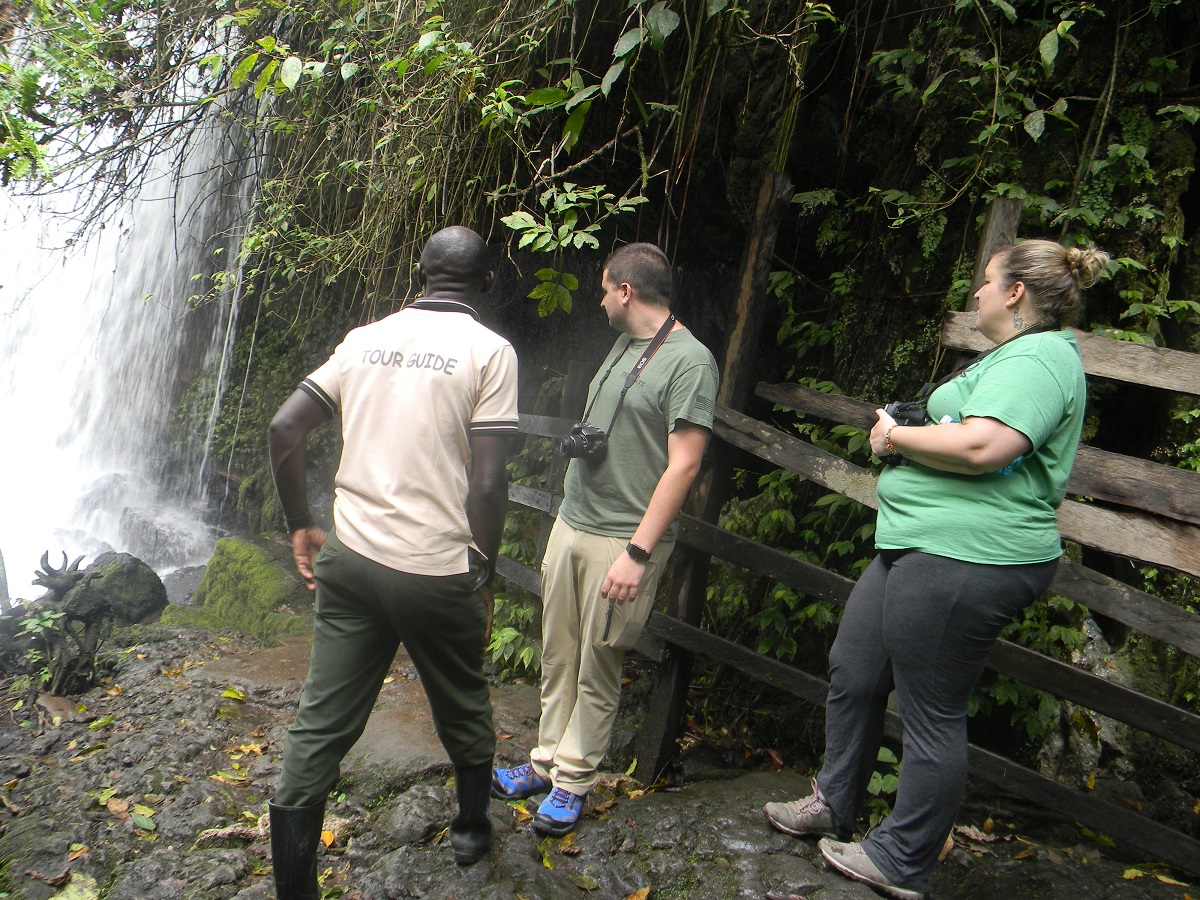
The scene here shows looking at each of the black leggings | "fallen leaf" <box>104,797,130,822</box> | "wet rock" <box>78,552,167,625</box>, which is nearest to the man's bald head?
the black leggings

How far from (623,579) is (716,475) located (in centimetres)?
92

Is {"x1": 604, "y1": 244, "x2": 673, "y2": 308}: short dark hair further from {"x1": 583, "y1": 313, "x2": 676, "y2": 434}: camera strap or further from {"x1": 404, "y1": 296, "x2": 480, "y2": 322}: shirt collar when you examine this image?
{"x1": 404, "y1": 296, "x2": 480, "y2": 322}: shirt collar

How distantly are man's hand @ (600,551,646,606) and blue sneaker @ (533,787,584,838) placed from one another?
79cm

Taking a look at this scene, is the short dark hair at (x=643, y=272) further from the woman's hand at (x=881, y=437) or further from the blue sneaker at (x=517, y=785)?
the blue sneaker at (x=517, y=785)

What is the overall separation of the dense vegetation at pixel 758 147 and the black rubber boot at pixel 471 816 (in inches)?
67.2

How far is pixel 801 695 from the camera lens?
3.22 meters

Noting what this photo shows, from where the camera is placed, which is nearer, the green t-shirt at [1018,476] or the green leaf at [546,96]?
the green t-shirt at [1018,476]

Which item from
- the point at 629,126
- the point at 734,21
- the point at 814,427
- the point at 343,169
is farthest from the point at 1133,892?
the point at 343,169

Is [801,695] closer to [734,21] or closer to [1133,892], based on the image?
[1133,892]

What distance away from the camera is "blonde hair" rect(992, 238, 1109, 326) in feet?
7.13

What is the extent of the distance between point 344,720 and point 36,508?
9912 mm

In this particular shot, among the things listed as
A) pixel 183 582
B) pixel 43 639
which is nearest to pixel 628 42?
pixel 43 639

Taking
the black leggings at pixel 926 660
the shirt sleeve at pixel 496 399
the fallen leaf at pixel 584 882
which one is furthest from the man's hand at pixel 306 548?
the black leggings at pixel 926 660

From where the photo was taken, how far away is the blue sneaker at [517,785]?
3143mm
